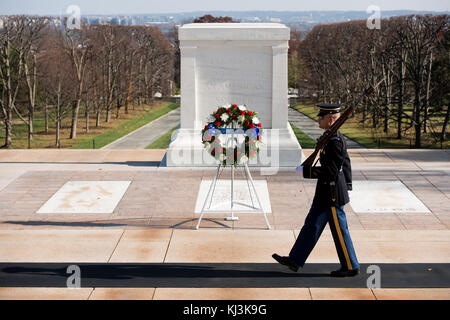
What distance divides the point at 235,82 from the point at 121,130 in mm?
27096

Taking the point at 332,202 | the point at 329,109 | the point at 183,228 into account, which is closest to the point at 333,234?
the point at 332,202

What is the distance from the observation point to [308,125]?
38.8 m

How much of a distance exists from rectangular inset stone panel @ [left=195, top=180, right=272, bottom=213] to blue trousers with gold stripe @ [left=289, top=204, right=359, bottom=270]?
1991 millimetres

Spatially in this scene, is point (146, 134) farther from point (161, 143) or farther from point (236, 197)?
point (236, 197)

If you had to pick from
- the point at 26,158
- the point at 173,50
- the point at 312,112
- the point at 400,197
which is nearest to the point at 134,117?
the point at 312,112

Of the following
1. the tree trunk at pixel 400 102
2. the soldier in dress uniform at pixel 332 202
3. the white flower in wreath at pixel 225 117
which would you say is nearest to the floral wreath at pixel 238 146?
the white flower in wreath at pixel 225 117

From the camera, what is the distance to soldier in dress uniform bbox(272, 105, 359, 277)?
5.92 meters

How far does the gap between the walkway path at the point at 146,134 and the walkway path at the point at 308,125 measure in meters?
7.91

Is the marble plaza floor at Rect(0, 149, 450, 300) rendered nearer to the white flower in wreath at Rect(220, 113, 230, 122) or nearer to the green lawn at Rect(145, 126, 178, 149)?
the white flower in wreath at Rect(220, 113, 230, 122)

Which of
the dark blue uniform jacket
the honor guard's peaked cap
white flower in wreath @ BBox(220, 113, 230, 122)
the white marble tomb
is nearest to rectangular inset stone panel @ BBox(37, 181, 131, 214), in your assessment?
the white marble tomb

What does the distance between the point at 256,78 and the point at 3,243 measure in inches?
226

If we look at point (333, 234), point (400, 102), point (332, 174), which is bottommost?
point (333, 234)

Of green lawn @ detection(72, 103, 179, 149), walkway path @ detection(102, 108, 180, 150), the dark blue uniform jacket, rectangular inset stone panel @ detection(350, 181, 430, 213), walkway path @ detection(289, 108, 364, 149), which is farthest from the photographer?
green lawn @ detection(72, 103, 179, 149)

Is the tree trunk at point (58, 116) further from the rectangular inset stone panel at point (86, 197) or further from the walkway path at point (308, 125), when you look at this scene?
the rectangular inset stone panel at point (86, 197)
